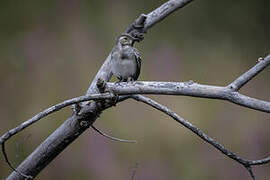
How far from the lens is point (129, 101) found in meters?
2.41

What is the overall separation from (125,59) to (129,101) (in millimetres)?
724

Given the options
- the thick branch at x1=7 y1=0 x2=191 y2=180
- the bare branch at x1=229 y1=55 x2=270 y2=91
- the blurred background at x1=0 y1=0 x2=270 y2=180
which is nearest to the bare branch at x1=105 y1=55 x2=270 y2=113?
the bare branch at x1=229 y1=55 x2=270 y2=91

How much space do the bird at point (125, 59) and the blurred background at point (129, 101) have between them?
2.17ft

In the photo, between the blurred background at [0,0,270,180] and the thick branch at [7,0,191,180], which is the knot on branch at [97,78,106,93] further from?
the blurred background at [0,0,270,180]

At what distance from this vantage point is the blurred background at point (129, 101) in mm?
2336

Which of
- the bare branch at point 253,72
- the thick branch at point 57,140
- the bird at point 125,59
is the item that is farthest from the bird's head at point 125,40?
the bare branch at point 253,72

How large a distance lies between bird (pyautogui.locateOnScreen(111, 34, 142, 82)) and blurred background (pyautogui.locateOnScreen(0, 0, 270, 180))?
0.66 m

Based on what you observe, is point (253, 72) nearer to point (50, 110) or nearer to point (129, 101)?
point (50, 110)

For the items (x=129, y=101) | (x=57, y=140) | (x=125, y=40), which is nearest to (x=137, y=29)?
(x=125, y=40)

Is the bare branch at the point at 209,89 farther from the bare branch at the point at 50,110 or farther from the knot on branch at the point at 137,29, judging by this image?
the knot on branch at the point at 137,29

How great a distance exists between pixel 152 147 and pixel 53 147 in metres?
0.95

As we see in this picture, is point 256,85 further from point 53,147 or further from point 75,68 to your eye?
point 53,147

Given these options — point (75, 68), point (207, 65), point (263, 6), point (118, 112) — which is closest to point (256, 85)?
point (207, 65)

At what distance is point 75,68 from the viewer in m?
2.37
